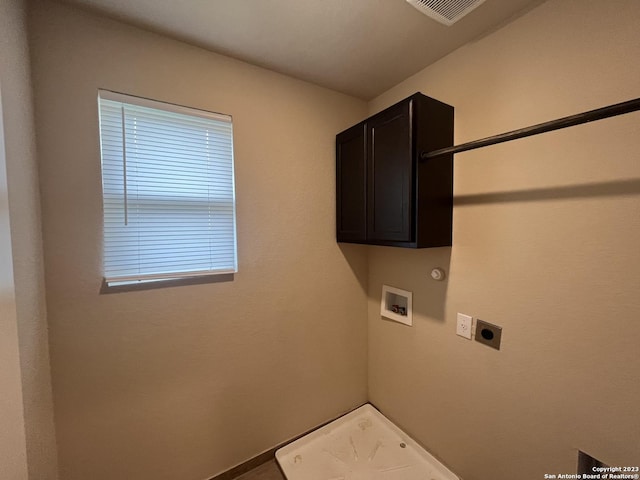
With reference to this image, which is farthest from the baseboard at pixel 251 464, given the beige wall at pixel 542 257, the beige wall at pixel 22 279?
the beige wall at pixel 542 257

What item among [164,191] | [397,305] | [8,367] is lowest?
[397,305]

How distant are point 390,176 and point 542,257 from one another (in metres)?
0.81

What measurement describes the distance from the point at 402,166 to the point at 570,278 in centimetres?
89

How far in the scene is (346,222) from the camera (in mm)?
1753

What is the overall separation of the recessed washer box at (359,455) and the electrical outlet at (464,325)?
87cm

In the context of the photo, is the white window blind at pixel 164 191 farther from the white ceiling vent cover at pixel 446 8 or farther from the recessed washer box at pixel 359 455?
the recessed washer box at pixel 359 455

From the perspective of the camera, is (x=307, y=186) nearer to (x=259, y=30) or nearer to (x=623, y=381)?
(x=259, y=30)

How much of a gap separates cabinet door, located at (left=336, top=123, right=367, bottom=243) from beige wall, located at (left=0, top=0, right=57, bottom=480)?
1.55m

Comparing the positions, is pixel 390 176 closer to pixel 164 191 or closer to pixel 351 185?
pixel 351 185

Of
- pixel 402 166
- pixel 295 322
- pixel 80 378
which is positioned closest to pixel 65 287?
pixel 80 378

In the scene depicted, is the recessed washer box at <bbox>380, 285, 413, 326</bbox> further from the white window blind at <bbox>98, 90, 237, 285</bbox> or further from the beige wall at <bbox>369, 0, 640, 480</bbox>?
the white window blind at <bbox>98, 90, 237, 285</bbox>

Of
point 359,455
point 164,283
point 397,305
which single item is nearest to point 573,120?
point 397,305

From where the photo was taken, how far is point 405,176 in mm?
1269

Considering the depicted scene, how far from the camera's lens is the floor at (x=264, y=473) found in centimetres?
151
